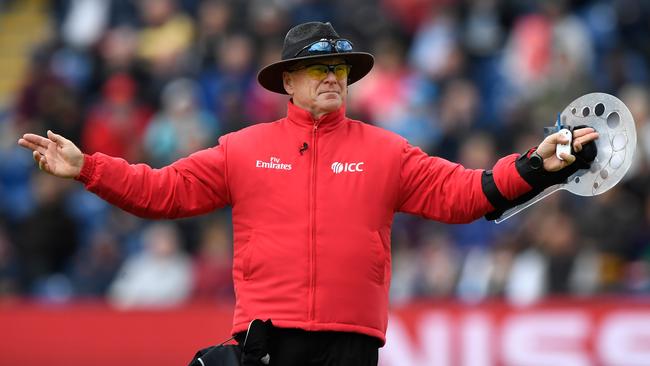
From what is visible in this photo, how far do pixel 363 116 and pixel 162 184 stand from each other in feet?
23.8

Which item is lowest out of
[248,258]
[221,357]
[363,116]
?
[221,357]

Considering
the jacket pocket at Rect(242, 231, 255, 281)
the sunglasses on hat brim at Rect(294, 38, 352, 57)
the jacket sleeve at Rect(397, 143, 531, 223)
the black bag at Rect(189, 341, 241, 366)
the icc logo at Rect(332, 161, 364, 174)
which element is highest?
the sunglasses on hat brim at Rect(294, 38, 352, 57)

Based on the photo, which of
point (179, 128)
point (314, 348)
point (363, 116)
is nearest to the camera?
point (314, 348)

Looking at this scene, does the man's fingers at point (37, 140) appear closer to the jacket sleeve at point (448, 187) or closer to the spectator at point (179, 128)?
the jacket sleeve at point (448, 187)

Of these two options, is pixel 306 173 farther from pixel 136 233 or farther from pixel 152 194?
pixel 136 233

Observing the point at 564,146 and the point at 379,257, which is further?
the point at 379,257

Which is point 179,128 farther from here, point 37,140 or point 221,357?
point 221,357

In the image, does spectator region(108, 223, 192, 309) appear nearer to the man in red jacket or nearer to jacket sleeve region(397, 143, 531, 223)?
the man in red jacket

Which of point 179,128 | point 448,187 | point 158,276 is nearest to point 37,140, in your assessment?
point 448,187

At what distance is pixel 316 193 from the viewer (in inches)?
253

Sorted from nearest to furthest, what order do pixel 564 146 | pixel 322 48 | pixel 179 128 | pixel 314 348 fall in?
pixel 564 146
pixel 314 348
pixel 322 48
pixel 179 128

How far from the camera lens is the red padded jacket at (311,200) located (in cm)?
635

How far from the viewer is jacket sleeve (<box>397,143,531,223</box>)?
631 centimetres

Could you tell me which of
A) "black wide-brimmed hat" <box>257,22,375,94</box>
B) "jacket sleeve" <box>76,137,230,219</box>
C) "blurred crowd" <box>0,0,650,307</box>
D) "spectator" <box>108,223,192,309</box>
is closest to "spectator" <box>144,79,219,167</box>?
"blurred crowd" <box>0,0,650,307</box>
